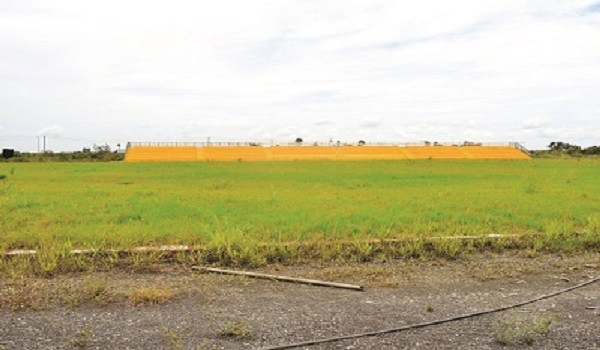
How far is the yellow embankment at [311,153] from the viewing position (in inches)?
1622

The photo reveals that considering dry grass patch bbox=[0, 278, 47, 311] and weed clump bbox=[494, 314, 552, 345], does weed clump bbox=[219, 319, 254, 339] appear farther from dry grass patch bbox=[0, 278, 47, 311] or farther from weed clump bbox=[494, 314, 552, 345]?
weed clump bbox=[494, 314, 552, 345]

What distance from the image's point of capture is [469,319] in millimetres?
4914

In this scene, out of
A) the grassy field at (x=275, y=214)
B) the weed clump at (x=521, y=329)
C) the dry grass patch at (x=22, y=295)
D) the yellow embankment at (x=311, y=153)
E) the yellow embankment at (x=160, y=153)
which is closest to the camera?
the weed clump at (x=521, y=329)

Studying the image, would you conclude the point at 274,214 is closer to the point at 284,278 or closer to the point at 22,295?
the point at 284,278

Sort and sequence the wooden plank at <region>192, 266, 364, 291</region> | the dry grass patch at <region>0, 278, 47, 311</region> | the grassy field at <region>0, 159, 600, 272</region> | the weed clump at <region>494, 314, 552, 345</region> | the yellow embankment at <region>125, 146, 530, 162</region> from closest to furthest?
the weed clump at <region>494, 314, 552, 345</region>, the dry grass patch at <region>0, 278, 47, 311</region>, the wooden plank at <region>192, 266, 364, 291</region>, the grassy field at <region>0, 159, 600, 272</region>, the yellow embankment at <region>125, 146, 530, 162</region>

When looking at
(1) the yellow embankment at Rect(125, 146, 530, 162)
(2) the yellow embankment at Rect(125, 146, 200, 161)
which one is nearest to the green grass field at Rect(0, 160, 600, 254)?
(2) the yellow embankment at Rect(125, 146, 200, 161)

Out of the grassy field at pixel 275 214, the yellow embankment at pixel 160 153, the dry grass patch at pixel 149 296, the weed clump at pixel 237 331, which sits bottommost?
the weed clump at pixel 237 331

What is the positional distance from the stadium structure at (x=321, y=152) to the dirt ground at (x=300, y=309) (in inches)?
1323

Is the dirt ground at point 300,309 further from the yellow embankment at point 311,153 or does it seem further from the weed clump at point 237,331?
the yellow embankment at point 311,153

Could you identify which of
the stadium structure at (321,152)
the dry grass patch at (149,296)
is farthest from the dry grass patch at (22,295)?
the stadium structure at (321,152)

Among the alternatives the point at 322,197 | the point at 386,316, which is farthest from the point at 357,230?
the point at 322,197

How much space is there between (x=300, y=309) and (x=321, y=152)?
39609 millimetres

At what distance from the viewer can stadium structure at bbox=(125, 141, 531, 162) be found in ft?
135

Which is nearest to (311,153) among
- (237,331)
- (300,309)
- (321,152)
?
(321,152)
